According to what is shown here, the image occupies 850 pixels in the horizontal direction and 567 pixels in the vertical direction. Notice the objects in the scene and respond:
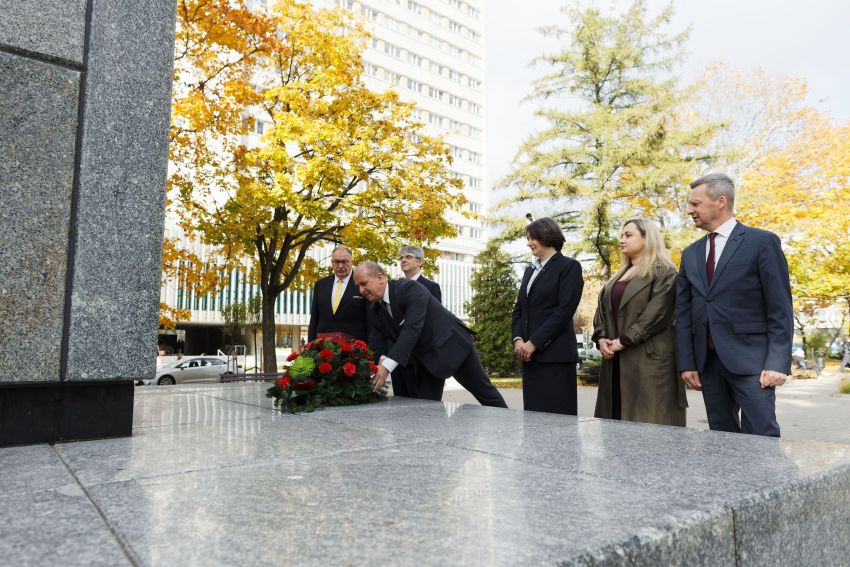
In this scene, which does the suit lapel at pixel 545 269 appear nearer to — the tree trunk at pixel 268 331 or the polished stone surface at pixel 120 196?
the polished stone surface at pixel 120 196

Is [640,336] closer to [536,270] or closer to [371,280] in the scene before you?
[536,270]

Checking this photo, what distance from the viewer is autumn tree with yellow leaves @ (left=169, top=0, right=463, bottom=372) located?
1363 cm

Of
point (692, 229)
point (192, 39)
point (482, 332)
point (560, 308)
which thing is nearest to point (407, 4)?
point (482, 332)

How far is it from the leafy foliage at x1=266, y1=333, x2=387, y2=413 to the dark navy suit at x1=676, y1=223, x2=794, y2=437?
240 centimetres

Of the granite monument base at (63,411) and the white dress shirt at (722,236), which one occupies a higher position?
the white dress shirt at (722,236)

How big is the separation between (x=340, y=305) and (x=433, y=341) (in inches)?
63.4

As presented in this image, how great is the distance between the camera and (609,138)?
21.1 m

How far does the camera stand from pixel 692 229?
20.6 metres

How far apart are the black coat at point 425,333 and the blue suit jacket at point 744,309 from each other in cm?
188

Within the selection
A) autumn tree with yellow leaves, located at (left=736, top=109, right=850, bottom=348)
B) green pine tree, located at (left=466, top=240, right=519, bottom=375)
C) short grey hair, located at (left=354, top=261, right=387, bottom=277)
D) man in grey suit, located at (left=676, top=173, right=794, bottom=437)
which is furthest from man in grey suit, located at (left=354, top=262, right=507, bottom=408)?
green pine tree, located at (left=466, top=240, right=519, bottom=375)

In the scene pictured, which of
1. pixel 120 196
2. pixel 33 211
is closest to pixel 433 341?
pixel 120 196

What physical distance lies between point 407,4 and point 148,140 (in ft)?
239

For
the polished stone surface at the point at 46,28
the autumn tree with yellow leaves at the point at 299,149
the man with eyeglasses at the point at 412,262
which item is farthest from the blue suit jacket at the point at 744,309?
the autumn tree with yellow leaves at the point at 299,149

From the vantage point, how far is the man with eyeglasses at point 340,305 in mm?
6488
